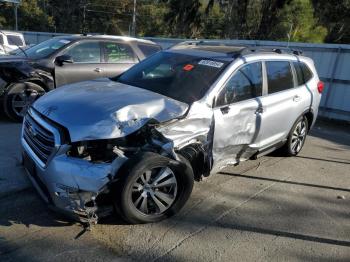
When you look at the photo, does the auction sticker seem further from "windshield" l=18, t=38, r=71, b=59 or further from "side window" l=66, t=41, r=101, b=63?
"windshield" l=18, t=38, r=71, b=59

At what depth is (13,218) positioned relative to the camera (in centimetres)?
394

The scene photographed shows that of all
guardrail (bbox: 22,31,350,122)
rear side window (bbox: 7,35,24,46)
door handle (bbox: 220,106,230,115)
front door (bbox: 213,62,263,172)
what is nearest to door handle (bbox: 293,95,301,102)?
front door (bbox: 213,62,263,172)

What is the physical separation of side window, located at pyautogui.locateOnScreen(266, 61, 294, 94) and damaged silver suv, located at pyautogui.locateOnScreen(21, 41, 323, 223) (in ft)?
0.05

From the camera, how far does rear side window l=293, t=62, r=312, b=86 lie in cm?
636

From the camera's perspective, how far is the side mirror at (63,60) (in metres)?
7.62

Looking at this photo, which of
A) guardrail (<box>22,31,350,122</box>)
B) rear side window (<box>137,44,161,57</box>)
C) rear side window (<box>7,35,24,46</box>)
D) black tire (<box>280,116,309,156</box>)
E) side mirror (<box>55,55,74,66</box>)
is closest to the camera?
black tire (<box>280,116,309,156</box>)

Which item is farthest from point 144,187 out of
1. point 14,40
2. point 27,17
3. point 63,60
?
point 27,17

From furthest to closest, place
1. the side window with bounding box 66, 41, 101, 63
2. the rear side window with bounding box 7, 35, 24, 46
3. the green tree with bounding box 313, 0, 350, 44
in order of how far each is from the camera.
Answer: the green tree with bounding box 313, 0, 350, 44
the rear side window with bounding box 7, 35, 24, 46
the side window with bounding box 66, 41, 101, 63

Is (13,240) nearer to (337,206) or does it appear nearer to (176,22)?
(337,206)

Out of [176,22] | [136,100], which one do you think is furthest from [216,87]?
[176,22]

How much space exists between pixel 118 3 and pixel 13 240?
58561 millimetres

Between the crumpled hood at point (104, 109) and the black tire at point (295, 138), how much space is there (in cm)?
264

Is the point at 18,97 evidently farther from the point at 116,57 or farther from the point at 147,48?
the point at 147,48

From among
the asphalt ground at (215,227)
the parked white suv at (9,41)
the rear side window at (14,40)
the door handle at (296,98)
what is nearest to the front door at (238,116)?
the asphalt ground at (215,227)
